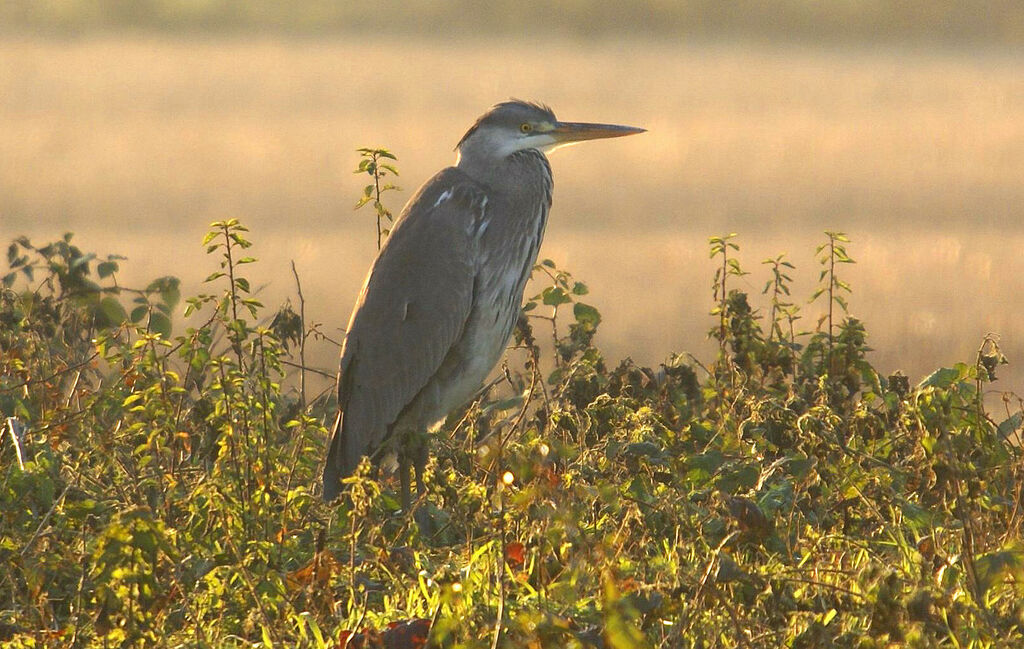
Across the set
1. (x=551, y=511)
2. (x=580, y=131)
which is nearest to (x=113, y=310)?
(x=580, y=131)

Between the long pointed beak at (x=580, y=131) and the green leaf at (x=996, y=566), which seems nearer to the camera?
the green leaf at (x=996, y=566)

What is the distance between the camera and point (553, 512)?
295 cm

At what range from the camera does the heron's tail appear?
5.63 meters

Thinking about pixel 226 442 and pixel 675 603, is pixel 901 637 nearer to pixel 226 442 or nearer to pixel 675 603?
pixel 675 603

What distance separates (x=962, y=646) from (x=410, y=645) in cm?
103

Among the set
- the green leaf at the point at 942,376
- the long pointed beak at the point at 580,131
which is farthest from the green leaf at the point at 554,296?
the green leaf at the point at 942,376

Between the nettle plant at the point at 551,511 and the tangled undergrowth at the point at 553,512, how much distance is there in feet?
0.04

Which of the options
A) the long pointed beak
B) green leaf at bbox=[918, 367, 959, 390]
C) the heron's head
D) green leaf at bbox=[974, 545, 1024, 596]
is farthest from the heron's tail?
green leaf at bbox=[974, 545, 1024, 596]

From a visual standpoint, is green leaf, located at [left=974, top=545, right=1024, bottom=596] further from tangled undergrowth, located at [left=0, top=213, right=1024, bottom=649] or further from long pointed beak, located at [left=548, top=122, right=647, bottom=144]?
long pointed beak, located at [left=548, top=122, right=647, bottom=144]

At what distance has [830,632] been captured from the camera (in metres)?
2.88

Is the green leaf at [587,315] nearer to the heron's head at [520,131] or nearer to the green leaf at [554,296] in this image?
the green leaf at [554,296]

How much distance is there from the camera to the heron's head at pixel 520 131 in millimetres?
6285

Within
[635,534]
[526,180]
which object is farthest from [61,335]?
[635,534]

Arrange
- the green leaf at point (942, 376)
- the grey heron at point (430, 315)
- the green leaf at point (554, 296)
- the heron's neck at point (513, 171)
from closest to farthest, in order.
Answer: the green leaf at point (942, 376)
the green leaf at point (554, 296)
the grey heron at point (430, 315)
the heron's neck at point (513, 171)
